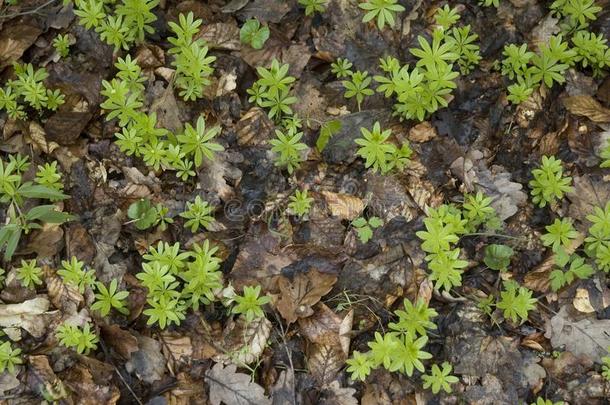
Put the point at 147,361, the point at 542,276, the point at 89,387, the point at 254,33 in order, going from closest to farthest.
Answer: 1. the point at 89,387
2. the point at 147,361
3. the point at 542,276
4. the point at 254,33

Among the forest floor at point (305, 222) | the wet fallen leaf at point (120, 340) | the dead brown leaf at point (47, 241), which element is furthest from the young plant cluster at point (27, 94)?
the wet fallen leaf at point (120, 340)

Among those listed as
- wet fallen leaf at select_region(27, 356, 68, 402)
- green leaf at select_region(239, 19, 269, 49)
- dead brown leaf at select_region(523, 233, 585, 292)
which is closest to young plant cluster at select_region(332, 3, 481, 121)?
green leaf at select_region(239, 19, 269, 49)

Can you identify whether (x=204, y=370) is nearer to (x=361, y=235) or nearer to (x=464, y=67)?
(x=361, y=235)

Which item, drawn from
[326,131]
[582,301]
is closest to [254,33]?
[326,131]

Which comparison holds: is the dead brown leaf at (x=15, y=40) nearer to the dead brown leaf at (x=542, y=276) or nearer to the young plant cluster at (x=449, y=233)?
the young plant cluster at (x=449, y=233)

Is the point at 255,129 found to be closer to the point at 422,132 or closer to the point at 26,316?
the point at 422,132

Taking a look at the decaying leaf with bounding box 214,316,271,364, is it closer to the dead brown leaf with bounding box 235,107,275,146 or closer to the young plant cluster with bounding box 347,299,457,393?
the young plant cluster with bounding box 347,299,457,393
